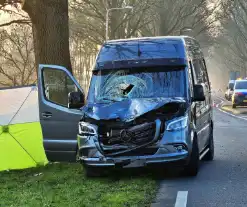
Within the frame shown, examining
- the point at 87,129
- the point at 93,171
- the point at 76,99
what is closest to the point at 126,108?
the point at 87,129

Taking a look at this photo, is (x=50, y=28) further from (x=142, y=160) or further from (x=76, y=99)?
(x=142, y=160)

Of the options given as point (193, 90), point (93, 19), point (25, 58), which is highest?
point (193, 90)

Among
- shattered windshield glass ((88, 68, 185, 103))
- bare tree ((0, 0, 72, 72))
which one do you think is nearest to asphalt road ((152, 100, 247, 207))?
shattered windshield glass ((88, 68, 185, 103))

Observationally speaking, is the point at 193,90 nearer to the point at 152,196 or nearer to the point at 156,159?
the point at 156,159

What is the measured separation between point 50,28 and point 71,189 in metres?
5.80

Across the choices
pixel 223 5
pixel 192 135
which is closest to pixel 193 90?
pixel 192 135

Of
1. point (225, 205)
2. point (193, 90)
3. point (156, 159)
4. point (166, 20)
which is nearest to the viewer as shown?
point (225, 205)

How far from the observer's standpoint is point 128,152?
9.06m

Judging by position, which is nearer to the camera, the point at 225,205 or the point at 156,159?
the point at 225,205

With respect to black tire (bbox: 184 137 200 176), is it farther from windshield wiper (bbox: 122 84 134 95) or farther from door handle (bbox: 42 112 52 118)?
door handle (bbox: 42 112 52 118)

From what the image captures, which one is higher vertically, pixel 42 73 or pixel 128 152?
pixel 42 73

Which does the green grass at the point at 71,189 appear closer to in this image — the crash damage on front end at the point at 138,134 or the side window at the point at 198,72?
the crash damage on front end at the point at 138,134

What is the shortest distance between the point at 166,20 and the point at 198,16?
97.7 inches

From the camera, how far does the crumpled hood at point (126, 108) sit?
354 inches
